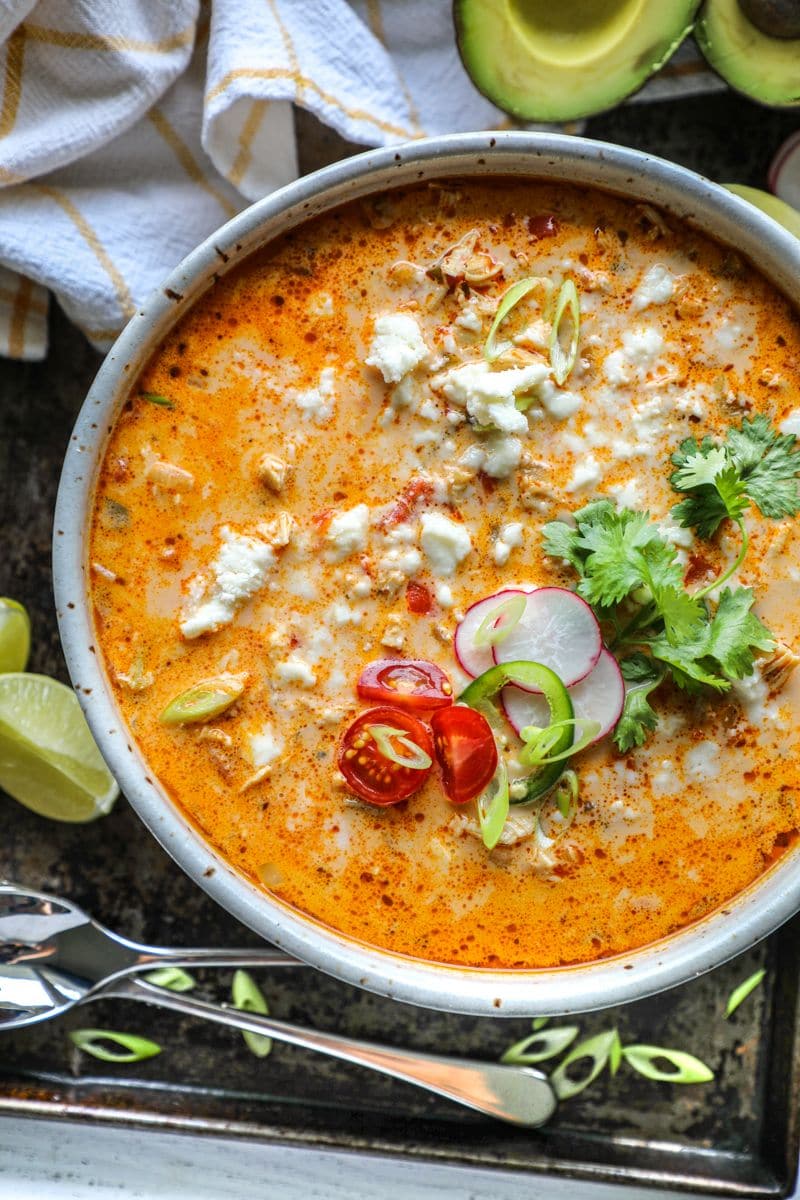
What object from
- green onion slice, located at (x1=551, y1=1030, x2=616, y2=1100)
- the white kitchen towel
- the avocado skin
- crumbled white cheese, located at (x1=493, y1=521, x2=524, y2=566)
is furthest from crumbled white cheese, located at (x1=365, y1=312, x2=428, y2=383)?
green onion slice, located at (x1=551, y1=1030, x2=616, y2=1100)

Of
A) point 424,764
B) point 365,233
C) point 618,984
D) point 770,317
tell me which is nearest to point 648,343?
point 770,317

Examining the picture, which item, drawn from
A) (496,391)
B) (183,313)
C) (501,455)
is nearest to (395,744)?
(501,455)

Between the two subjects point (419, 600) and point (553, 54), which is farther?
point (553, 54)

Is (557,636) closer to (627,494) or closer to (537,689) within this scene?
(537,689)

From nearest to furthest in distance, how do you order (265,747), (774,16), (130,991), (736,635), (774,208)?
(736,635)
(265,747)
(774,16)
(774,208)
(130,991)

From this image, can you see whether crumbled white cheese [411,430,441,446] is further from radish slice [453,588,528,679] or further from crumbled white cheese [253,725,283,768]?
crumbled white cheese [253,725,283,768]
